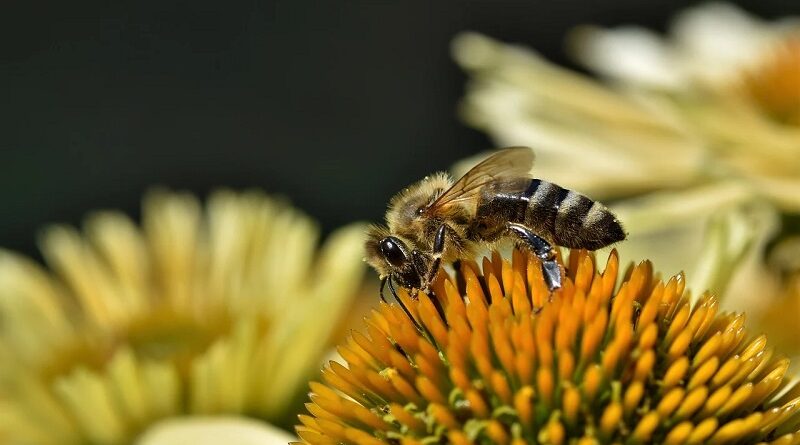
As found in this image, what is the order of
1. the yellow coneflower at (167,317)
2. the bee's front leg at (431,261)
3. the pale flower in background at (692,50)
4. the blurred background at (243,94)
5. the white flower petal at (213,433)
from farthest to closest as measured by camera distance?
the blurred background at (243,94) < the pale flower in background at (692,50) < the yellow coneflower at (167,317) < the white flower petal at (213,433) < the bee's front leg at (431,261)

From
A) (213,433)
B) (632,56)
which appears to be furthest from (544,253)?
(632,56)

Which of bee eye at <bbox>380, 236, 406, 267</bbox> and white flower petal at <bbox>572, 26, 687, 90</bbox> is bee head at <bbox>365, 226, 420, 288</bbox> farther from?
white flower petal at <bbox>572, 26, 687, 90</bbox>

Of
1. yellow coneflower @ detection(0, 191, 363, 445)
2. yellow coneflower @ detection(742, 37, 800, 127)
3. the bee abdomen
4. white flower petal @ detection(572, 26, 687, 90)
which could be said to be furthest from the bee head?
white flower petal @ detection(572, 26, 687, 90)

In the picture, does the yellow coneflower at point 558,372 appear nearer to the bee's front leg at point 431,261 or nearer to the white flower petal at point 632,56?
the bee's front leg at point 431,261

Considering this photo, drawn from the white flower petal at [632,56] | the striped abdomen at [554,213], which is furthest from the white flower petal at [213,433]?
the white flower petal at [632,56]

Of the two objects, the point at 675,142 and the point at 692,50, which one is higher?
→ the point at 692,50

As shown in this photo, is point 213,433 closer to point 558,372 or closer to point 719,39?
point 558,372

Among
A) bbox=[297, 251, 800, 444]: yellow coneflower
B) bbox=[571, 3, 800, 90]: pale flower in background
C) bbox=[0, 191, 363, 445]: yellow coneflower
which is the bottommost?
bbox=[297, 251, 800, 444]: yellow coneflower
